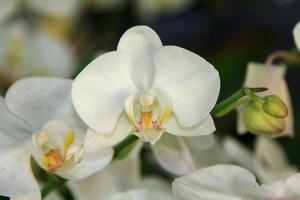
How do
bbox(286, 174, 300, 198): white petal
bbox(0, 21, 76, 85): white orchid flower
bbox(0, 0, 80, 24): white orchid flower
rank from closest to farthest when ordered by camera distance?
1. bbox(286, 174, 300, 198): white petal
2. bbox(0, 21, 76, 85): white orchid flower
3. bbox(0, 0, 80, 24): white orchid flower

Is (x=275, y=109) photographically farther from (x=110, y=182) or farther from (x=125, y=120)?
(x=110, y=182)

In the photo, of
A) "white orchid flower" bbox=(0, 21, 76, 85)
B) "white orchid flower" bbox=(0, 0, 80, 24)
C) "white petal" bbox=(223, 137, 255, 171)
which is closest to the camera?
"white petal" bbox=(223, 137, 255, 171)

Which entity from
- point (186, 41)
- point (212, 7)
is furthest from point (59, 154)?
point (186, 41)

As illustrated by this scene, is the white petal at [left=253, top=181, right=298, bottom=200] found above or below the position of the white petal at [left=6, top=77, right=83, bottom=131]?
below

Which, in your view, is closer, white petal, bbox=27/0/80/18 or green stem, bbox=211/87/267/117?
green stem, bbox=211/87/267/117

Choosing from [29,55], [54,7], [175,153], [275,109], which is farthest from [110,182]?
[54,7]

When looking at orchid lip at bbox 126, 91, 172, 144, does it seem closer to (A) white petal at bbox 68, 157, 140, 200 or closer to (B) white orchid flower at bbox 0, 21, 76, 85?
(A) white petal at bbox 68, 157, 140, 200

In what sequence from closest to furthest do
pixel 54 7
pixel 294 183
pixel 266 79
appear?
pixel 294 183 → pixel 266 79 → pixel 54 7

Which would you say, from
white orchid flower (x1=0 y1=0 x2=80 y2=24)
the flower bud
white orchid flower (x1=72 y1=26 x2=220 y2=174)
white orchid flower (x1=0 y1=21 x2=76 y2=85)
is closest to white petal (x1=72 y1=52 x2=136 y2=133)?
white orchid flower (x1=72 y1=26 x2=220 y2=174)
